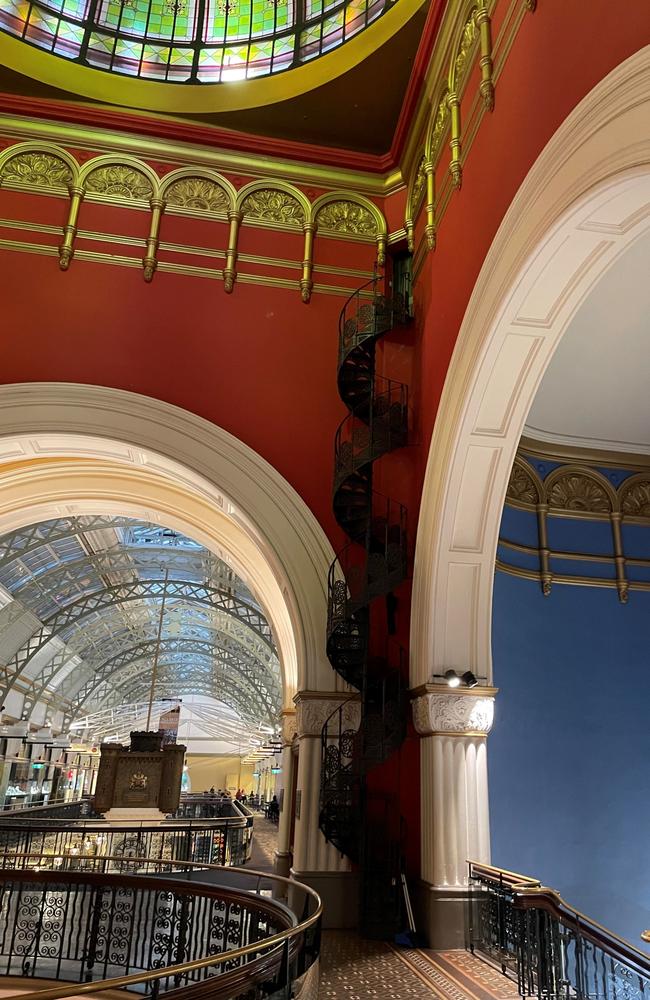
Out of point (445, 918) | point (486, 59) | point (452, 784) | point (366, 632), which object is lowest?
point (445, 918)

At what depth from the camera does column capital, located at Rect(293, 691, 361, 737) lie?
1024cm

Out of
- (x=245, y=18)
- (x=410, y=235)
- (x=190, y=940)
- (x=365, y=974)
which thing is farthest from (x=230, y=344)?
(x=365, y=974)

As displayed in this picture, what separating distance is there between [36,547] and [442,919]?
61.7ft

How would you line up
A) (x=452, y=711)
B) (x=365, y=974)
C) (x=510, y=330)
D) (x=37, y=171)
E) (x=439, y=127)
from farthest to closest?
(x=37, y=171) → (x=439, y=127) → (x=452, y=711) → (x=510, y=330) → (x=365, y=974)

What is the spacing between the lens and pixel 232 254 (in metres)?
12.5

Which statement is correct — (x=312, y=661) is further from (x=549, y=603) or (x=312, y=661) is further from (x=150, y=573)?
(x=150, y=573)

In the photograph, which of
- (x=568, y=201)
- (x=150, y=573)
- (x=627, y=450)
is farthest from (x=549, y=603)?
(x=150, y=573)

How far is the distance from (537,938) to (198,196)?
464 inches

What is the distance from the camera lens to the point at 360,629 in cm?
1005

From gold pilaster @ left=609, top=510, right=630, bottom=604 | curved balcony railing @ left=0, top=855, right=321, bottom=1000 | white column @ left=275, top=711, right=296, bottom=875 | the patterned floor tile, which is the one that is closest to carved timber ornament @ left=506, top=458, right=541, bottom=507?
gold pilaster @ left=609, top=510, right=630, bottom=604

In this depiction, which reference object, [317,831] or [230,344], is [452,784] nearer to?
[317,831]

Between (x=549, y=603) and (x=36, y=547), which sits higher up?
(x=36, y=547)

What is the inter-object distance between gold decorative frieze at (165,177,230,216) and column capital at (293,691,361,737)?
323 inches

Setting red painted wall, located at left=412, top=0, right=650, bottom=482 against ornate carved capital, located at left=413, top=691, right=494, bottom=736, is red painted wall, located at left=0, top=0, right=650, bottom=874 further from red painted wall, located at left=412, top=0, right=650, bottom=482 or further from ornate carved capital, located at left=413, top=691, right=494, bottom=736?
ornate carved capital, located at left=413, top=691, right=494, bottom=736
